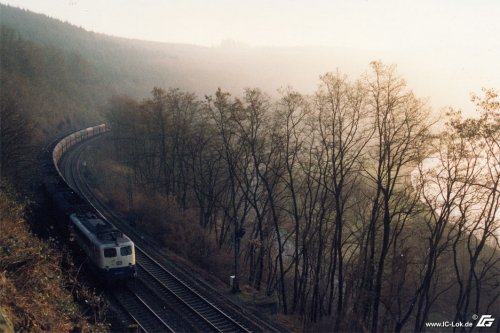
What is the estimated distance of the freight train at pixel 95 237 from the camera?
21.1 metres

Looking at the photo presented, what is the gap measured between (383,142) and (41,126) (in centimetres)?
5781

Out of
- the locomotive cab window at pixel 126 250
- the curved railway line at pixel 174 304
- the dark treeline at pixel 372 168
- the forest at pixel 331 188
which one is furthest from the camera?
the dark treeline at pixel 372 168

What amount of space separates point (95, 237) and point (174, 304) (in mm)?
5612

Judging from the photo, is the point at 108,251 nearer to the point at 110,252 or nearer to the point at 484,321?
the point at 110,252

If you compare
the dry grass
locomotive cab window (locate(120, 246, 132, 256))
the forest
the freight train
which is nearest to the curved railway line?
the freight train

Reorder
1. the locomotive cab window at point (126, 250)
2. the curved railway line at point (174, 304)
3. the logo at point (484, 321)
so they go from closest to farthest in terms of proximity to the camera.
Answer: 1. the curved railway line at point (174, 304)
2. the locomotive cab window at point (126, 250)
3. the logo at point (484, 321)

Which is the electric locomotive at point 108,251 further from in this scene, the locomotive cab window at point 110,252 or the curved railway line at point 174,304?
the curved railway line at point 174,304

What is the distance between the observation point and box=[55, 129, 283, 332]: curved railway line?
739 inches

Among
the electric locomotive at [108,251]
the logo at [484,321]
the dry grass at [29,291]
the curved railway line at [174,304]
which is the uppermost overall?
the dry grass at [29,291]

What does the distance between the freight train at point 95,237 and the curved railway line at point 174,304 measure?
4.60ft

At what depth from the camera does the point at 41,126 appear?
63531 mm

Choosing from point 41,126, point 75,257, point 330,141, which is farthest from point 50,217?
point 41,126

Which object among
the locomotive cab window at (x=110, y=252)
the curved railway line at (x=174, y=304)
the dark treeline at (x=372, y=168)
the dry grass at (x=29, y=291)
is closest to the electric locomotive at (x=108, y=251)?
the locomotive cab window at (x=110, y=252)

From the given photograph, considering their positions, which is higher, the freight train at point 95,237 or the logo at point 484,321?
the freight train at point 95,237
